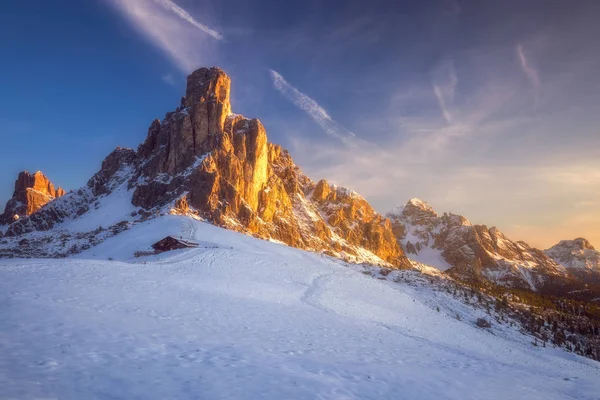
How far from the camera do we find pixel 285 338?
1562cm

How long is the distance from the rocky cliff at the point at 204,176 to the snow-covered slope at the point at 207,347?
72.4 meters

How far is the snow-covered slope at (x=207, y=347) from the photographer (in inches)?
336

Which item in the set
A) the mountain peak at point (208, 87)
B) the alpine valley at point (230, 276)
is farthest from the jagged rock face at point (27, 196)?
the mountain peak at point (208, 87)

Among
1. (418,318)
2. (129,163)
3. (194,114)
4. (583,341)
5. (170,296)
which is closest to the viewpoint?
(170,296)

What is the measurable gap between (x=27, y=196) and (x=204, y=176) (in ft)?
376

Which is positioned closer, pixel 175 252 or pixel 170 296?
pixel 170 296

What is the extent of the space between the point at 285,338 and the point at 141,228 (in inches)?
2128

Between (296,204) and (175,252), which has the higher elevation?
(296,204)

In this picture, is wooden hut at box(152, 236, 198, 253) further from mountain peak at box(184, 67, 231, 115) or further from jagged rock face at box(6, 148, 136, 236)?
jagged rock face at box(6, 148, 136, 236)

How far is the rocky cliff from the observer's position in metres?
106

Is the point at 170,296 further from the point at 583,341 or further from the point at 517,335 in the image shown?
the point at 583,341

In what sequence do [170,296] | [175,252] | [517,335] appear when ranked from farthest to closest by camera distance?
[517,335]
[175,252]
[170,296]

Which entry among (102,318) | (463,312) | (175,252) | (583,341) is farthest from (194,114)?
(583,341)

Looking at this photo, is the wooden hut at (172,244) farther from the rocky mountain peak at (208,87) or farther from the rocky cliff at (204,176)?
the rocky mountain peak at (208,87)
